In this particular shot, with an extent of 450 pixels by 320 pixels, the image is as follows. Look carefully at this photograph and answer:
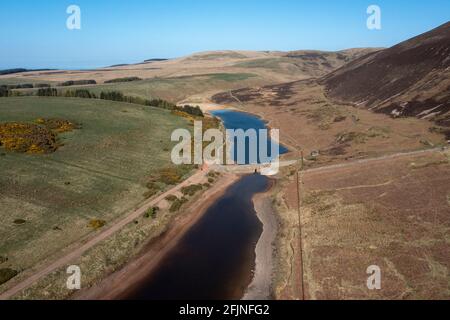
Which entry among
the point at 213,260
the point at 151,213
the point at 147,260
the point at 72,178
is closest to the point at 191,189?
the point at 151,213

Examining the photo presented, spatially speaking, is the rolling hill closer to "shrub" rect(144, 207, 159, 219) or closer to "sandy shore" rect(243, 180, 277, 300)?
"sandy shore" rect(243, 180, 277, 300)

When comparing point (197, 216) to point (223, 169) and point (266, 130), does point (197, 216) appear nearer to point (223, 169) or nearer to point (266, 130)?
point (223, 169)

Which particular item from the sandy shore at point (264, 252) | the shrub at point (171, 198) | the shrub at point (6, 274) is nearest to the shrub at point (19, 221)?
the shrub at point (6, 274)

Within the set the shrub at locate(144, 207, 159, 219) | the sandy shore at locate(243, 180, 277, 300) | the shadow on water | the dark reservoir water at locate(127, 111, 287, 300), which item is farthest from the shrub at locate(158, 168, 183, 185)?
the sandy shore at locate(243, 180, 277, 300)

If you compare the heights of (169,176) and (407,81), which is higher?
(407,81)

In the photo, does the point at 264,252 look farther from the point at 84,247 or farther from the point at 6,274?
the point at 6,274
